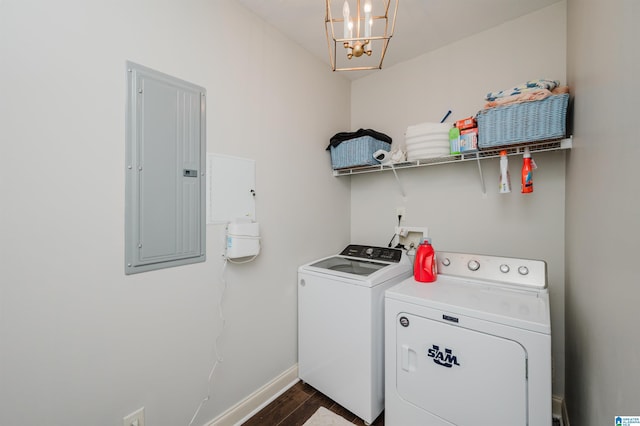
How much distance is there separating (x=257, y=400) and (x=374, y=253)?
51.4 inches

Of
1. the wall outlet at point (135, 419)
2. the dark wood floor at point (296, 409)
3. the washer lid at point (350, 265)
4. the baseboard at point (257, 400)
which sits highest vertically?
the washer lid at point (350, 265)

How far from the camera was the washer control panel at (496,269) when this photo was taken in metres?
1.41

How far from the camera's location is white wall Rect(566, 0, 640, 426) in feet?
2.05

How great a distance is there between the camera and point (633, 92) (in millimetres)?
632

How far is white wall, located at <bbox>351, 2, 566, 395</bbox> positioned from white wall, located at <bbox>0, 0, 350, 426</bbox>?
1.09 meters

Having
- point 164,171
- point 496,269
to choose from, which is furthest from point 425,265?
point 164,171

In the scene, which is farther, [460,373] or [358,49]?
[460,373]

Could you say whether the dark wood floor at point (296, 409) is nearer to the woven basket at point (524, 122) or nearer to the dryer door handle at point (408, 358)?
the dryer door handle at point (408, 358)

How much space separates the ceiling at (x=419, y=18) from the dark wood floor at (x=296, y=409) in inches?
102

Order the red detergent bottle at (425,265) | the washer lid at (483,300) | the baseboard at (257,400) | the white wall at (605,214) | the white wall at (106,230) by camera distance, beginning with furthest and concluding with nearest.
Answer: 1. the red detergent bottle at (425,265)
2. the baseboard at (257,400)
3. the washer lid at (483,300)
4. the white wall at (106,230)
5. the white wall at (605,214)

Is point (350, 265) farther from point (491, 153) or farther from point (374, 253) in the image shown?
point (491, 153)

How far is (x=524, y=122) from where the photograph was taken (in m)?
1.41

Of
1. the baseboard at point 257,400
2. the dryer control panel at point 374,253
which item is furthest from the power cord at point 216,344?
the dryer control panel at point 374,253

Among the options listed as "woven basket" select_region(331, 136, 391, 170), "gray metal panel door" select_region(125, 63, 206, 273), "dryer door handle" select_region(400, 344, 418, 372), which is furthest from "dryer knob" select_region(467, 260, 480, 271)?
"gray metal panel door" select_region(125, 63, 206, 273)
